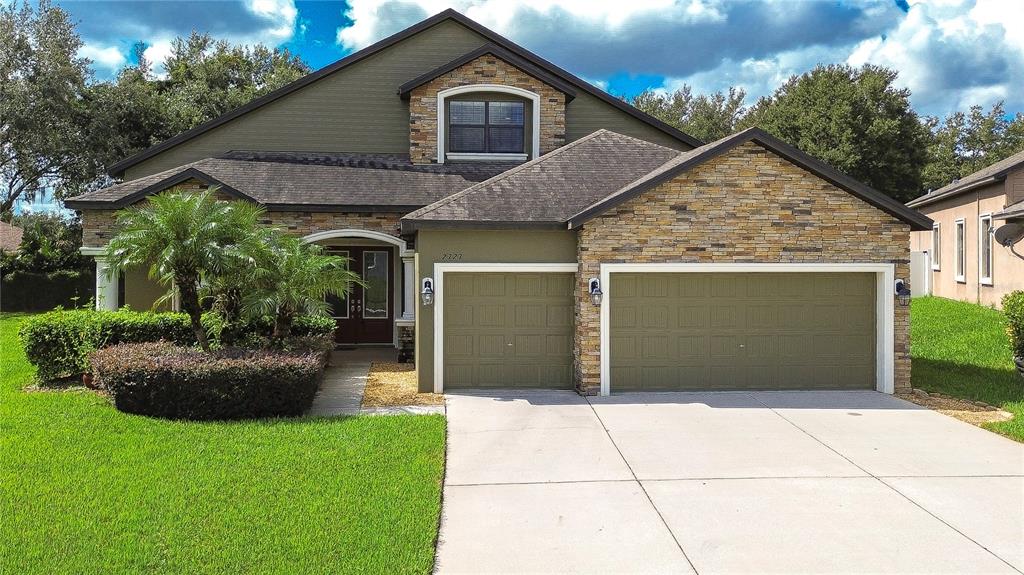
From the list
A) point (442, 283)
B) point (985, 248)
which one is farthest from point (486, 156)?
point (985, 248)

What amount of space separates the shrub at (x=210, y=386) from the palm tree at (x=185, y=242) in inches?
53.0

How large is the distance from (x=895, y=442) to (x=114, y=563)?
26.7ft

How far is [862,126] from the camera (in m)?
37.2

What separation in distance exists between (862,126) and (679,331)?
104ft

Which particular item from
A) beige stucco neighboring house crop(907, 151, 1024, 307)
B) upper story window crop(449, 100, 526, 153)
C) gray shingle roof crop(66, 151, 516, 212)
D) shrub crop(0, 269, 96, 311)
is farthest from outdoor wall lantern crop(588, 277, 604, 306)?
shrub crop(0, 269, 96, 311)

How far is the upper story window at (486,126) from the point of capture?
1694 centimetres

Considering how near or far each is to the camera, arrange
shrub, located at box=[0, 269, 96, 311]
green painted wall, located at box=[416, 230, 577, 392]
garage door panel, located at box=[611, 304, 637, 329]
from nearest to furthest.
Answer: green painted wall, located at box=[416, 230, 577, 392]
garage door panel, located at box=[611, 304, 637, 329]
shrub, located at box=[0, 269, 96, 311]

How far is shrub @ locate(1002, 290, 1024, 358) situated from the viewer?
1199 cm

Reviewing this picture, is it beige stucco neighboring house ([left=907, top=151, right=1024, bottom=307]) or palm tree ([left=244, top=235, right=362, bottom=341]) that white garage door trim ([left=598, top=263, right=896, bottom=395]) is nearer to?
palm tree ([left=244, top=235, right=362, bottom=341])

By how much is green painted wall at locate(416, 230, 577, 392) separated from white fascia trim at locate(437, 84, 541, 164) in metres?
6.11

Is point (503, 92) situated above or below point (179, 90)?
below

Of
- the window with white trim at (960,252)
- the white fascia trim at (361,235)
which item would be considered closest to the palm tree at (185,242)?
the white fascia trim at (361,235)

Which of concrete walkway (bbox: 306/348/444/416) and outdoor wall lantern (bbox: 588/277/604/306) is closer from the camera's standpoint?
concrete walkway (bbox: 306/348/444/416)

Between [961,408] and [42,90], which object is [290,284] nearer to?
[961,408]
